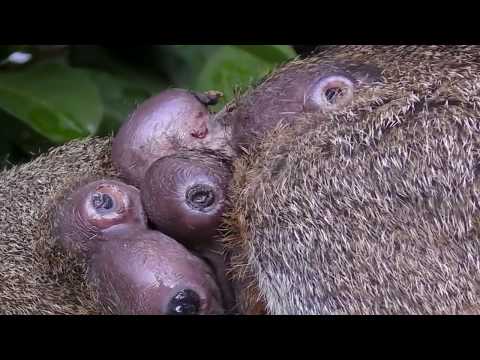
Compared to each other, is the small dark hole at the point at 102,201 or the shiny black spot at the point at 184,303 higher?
the small dark hole at the point at 102,201

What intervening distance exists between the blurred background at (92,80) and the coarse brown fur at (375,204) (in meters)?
0.75

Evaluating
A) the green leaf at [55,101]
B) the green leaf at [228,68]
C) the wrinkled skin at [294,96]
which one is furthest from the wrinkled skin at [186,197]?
the green leaf at [228,68]

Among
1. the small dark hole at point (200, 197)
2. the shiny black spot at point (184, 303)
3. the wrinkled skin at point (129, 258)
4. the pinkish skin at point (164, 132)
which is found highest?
the pinkish skin at point (164, 132)

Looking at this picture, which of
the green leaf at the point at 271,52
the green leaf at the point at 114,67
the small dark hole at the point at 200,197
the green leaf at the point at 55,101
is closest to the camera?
the small dark hole at the point at 200,197

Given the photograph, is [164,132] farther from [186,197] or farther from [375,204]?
[375,204]

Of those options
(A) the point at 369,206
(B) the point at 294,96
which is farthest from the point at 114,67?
(A) the point at 369,206

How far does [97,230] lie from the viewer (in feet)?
6.48

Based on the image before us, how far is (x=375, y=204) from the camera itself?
1715 millimetres

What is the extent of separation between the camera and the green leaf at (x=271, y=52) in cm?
295

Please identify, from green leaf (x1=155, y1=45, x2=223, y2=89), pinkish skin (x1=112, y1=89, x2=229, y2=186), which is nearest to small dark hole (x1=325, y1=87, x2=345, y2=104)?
pinkish skin (x1=112, y1=89, x2=229, y2=186)

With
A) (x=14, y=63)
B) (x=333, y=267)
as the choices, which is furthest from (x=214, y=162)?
(x=14, y=63)

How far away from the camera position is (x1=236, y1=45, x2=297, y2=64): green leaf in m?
2.95

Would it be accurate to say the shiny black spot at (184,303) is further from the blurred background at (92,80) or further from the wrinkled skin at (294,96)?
the blurred background at (92,80)
